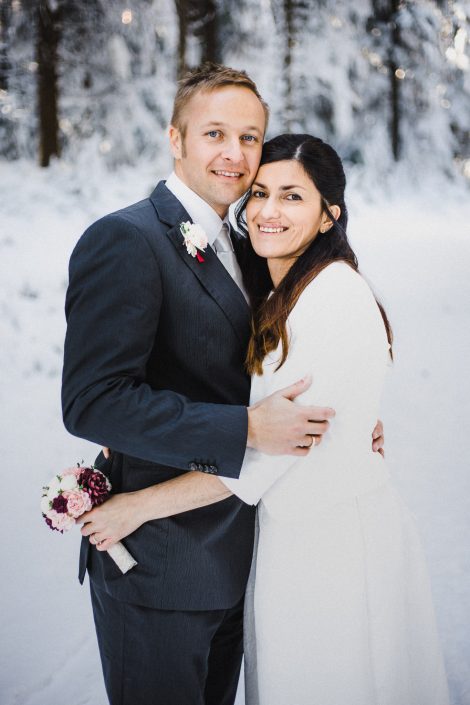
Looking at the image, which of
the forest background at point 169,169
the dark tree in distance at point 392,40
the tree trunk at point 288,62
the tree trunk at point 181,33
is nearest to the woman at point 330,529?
the forest background at point 169,169

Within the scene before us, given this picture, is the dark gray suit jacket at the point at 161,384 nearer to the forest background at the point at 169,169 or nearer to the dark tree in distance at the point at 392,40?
the forest background at the point at 169,169

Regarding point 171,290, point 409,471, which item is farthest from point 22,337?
point 171,290

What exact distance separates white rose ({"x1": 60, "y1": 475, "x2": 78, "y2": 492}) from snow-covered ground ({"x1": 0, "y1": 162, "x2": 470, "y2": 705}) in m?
1.45

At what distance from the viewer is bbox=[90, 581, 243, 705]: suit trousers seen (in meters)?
1.57

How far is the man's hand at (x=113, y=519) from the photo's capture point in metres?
1.54

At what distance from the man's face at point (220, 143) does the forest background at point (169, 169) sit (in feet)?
6.87

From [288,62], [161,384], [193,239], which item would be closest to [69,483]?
[161,384]

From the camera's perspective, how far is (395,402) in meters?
5.08

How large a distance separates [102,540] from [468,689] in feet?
6.19

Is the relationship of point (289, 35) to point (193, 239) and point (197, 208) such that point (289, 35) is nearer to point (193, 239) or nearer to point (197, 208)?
point (197, 208)

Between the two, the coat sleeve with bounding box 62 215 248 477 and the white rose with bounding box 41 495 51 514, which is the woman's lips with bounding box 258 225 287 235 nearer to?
the coat sleeve with bounding box 62 215 248 477

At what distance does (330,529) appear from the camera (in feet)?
5.24

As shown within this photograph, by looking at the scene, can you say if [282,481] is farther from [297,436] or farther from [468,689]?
[468,689]

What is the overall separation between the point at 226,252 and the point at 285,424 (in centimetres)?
62
